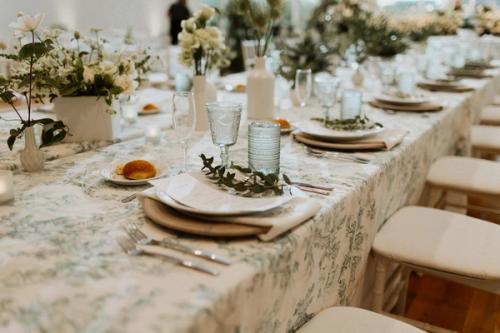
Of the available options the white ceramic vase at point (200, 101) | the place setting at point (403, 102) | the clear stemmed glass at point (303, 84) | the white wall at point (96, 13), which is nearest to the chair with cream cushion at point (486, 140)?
the place setting at point (403, 102)

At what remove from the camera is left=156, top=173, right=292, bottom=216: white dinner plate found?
90cm

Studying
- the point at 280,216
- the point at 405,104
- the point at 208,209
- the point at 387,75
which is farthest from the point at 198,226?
the point at 387,75

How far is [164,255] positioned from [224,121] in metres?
0.45

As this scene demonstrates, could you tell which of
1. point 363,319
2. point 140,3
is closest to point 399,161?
point 363,319

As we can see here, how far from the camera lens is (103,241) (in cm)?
87

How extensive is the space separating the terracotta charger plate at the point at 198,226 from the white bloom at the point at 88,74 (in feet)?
2.04

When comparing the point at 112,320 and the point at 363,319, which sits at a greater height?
the point at 112,320

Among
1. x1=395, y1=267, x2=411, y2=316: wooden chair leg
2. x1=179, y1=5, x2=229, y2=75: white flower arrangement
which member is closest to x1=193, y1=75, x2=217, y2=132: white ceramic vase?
x1=179, y1=5, x2=229, y2=75: white flower arrangement

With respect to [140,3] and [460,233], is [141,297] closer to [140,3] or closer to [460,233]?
[460,233]

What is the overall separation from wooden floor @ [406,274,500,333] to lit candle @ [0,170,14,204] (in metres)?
1.67

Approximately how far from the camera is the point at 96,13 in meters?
6.80

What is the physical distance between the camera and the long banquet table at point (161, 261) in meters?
0.66

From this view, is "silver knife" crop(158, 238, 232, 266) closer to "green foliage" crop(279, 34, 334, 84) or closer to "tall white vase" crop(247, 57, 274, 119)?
"tall white vase" crop(247, 57, 274, 119)

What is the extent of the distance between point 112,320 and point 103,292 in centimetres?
8
